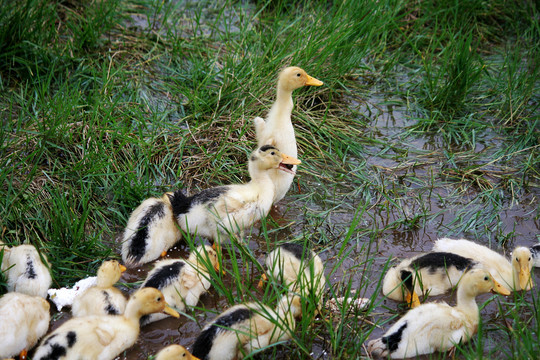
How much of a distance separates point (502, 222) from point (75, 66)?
4117mm

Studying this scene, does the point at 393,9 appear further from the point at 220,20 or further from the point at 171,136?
the point at 171,136

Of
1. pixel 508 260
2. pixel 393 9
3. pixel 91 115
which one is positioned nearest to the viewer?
pixel 508 260

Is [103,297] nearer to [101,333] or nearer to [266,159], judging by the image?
[101,333]

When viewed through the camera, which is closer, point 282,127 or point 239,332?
point 239,332

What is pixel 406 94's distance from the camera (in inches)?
265

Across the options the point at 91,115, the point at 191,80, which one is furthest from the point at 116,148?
the point at 191,80

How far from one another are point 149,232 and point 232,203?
1.94 ft

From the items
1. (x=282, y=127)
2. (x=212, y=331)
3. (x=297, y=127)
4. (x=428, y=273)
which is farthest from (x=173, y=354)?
(x=297, y=127)

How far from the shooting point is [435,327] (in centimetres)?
384

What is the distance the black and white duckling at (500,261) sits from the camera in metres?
4.41

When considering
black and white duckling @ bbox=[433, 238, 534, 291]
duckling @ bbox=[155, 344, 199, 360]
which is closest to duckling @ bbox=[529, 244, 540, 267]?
black and white duckling @ bbox=[433, 238, 534, 291]

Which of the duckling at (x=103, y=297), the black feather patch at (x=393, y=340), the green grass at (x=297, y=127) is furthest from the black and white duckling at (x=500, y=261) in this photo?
the duckling at (x=103, y=297)

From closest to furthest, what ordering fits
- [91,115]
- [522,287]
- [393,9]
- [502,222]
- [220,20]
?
[522,287] < [502,222] < [91,115] < [393,9] < [220,20]

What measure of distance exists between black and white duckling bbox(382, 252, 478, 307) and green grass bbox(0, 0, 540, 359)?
16 cm
